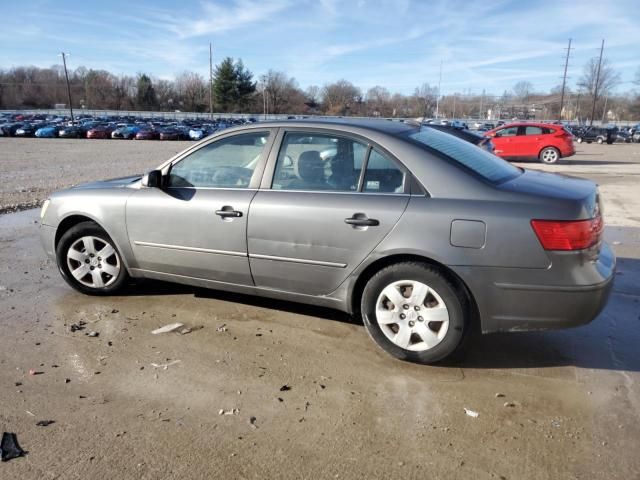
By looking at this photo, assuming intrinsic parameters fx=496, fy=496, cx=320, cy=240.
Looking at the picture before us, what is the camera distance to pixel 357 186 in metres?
3.49

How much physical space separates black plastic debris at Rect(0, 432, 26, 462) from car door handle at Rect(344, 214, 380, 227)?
226 centimetres

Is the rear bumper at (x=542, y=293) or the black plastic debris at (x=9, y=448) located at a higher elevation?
the rear bumper at (x=542, y=293)

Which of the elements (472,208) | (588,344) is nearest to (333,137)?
(472,208)

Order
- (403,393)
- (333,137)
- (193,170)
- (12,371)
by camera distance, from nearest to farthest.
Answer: (403,393) → (12,371) → (333,137) → (193,170)

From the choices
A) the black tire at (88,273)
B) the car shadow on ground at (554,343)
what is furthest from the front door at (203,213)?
the car shadow on ground at (554,343)

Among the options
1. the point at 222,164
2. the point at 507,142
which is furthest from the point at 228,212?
the point at 507,142

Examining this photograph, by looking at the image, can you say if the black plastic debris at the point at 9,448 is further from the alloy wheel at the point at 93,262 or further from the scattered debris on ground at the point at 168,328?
the alloy wheel at the point at 93,262

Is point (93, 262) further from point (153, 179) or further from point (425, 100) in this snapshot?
point (425, 100)

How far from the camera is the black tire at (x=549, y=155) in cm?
1903

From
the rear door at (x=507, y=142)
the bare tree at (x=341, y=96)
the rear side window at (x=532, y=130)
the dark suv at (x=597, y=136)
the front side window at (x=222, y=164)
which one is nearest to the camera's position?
the front side window at (x=222, y=164)

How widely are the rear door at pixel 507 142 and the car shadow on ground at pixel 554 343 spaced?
1595 centimetres

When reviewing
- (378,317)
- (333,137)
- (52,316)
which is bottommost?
(52,316)

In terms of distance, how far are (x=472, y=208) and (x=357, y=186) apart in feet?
2.65

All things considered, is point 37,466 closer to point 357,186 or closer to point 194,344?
point 194,344
